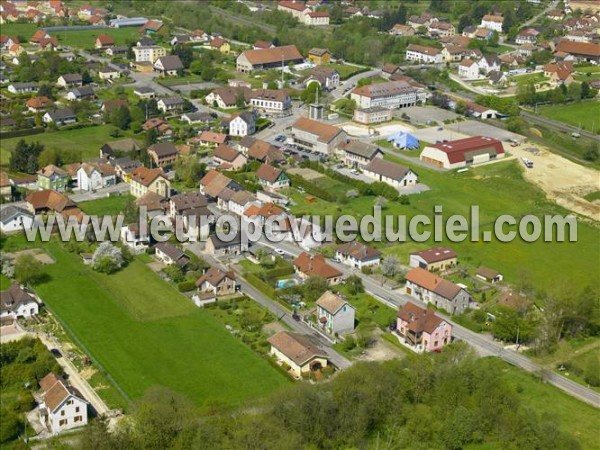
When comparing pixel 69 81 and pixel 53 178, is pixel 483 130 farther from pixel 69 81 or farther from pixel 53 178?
pixel 69 81

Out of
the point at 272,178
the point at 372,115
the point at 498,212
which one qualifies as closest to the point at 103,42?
the point at 372,115

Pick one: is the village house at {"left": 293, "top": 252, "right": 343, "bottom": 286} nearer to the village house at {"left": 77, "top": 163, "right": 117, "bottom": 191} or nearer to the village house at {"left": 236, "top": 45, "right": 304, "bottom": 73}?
the village house at {"left": 77, "top": 163, "right": 117, "bottom": 191}

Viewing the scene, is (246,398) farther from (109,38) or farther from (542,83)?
(109,38)

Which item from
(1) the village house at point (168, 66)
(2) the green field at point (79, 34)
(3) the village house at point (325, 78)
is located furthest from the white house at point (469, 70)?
(2) the green field at point (79, 34)

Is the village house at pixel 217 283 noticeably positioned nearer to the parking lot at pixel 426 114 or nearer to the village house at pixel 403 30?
the parking lot at pixel 426 114

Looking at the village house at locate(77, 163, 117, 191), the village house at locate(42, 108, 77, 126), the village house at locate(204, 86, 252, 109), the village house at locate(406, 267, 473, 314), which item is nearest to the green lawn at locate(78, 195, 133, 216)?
the village house at locate(77, 163, 117, 191)

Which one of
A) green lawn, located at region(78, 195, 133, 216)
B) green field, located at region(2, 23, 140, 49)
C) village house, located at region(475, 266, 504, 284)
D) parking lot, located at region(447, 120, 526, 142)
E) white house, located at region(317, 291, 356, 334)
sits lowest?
green field, located at region(2, 23, 140, 49)
